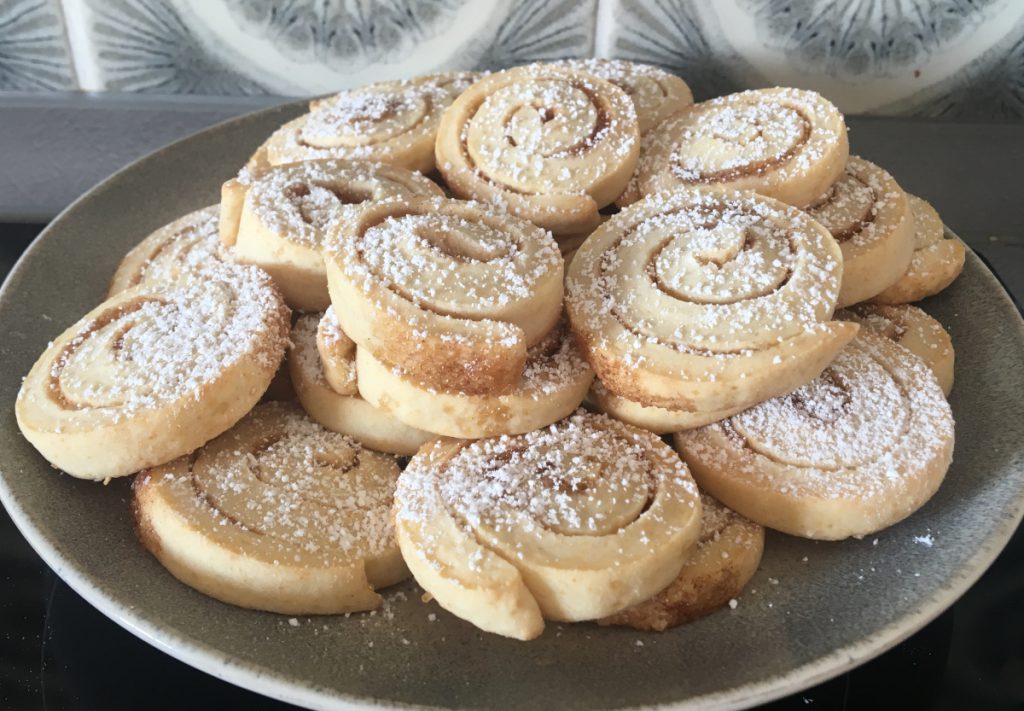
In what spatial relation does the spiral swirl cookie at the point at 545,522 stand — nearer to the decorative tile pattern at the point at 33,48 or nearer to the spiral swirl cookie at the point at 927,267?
the spiral swirl cookie at the point at 927,267

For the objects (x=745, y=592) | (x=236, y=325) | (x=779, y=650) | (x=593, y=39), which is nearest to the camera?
(x=779, y=650)

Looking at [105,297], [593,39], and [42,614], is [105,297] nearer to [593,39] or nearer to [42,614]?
[42,614]

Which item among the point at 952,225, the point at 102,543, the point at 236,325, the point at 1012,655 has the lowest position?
the point at 1012,655

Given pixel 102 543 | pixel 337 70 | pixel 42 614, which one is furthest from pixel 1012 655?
pixel 337 70

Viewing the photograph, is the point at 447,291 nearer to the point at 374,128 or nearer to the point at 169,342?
the point at 169,342

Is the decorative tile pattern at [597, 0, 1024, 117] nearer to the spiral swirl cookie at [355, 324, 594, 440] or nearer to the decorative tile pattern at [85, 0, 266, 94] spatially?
the decorative tile pattern at [85, 0, 266, 94]

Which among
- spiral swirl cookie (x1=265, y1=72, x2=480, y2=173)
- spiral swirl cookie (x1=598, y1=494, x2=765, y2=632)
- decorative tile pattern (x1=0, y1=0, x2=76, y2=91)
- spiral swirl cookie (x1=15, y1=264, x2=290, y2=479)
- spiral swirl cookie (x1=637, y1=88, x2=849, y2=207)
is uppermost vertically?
decorative tile pattern (x1=0, y1=0, x2=76, y2=91)

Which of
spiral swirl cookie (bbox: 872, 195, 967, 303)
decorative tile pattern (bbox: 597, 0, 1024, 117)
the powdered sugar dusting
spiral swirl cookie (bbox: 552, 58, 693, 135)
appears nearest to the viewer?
the powdered sugar dusting

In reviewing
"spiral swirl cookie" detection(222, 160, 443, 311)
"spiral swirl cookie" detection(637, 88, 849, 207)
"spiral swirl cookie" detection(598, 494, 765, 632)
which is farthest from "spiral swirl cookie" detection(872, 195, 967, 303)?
"spiral swirl cookie" detection(222, 160, 443, 311)
